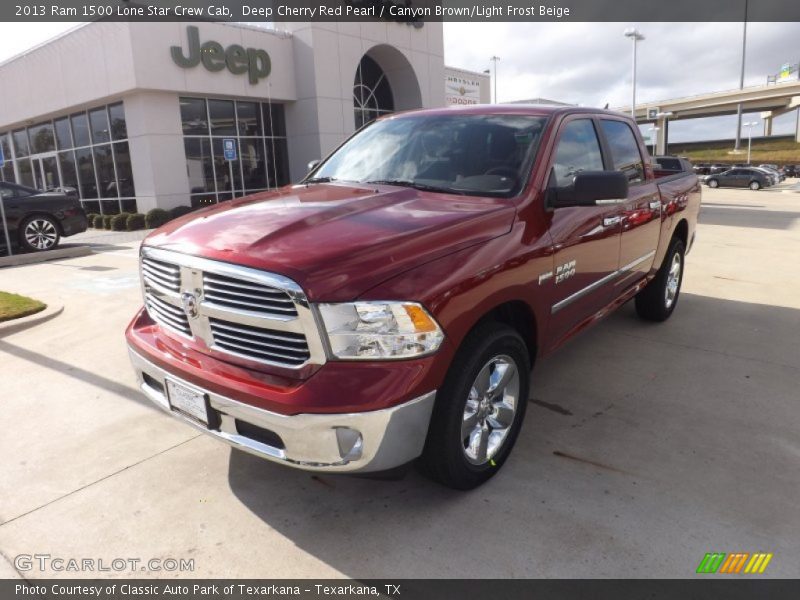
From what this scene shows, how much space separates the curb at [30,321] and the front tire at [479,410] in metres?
5.39

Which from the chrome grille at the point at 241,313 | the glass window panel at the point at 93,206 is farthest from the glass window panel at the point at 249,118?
the chrome grille at the point at 241,313

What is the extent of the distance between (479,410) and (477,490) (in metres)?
0.44

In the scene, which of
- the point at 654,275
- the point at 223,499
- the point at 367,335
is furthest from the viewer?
the point at 654,275

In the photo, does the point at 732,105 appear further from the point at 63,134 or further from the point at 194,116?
the point at 63,134

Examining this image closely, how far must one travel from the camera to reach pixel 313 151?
21.8 m

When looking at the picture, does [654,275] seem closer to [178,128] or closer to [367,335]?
[367,335]

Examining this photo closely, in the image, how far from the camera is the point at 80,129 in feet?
68.9

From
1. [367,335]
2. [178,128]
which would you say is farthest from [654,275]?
[178,128]

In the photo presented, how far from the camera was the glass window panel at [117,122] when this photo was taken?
19020 millimetres

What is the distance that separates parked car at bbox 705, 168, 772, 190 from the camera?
3634cm

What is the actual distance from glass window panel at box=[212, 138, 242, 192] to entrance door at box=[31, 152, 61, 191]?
7128 mm

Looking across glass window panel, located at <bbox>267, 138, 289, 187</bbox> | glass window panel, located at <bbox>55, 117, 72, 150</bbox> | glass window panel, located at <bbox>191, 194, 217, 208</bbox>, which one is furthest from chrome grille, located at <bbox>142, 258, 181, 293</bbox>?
glass window panel, located at <bbox>55, 117, 72, 150</bbox>

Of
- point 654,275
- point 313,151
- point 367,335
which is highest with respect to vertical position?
point 313,151

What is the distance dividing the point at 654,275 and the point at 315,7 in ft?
65.1
